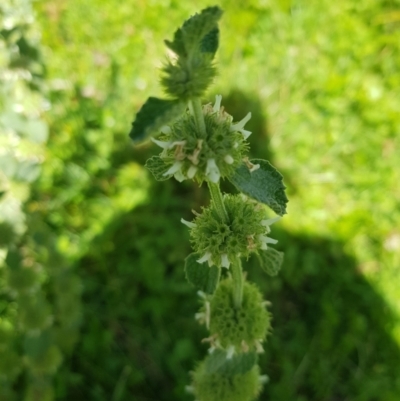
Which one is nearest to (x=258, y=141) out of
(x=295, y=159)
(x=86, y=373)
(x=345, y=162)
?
(x=295, y=159)

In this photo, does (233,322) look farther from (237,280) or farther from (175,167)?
(175,167)

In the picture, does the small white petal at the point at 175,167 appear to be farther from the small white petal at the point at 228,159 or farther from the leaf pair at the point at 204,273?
the leaf pair at the point at 204,273

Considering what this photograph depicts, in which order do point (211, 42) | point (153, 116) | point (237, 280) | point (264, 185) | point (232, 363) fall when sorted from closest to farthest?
1. point (153, 116)
2. point (211, 42)
3. point (264, 185)
4. point (237, 280)
5. point (232, 363)

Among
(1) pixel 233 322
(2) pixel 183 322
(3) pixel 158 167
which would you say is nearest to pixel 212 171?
(3) pixel 158 167

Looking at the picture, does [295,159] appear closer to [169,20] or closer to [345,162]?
[345,162]

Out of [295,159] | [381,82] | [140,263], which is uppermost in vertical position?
[381,82]

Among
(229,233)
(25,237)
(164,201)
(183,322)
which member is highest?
(164,201)

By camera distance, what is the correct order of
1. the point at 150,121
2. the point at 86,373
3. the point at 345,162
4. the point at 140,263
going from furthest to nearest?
the point at 345,162, the point at 140,263, the point at 86,373, the point at 150,121
